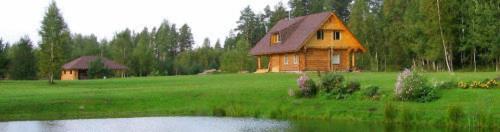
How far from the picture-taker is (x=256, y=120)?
2742 centimetres

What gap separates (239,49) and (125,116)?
172ft

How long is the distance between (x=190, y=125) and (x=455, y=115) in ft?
33.1

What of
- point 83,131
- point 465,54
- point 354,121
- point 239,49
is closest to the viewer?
point 83,131

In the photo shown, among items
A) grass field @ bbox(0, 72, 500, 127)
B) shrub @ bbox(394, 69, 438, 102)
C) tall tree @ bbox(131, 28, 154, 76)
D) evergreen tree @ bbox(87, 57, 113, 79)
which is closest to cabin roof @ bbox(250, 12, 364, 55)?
grass field @ bbox(0, 72, 500, 127)

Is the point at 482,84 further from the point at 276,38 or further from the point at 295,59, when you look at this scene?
the point at 276,38

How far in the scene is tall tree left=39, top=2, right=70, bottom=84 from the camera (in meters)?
52.4

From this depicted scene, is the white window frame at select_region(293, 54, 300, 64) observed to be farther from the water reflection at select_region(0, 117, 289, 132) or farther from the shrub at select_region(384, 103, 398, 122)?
the shrub at select_region(384, 103, 398, 122)

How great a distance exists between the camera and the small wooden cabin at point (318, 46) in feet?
181

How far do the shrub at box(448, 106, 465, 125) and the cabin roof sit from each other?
1161 inches

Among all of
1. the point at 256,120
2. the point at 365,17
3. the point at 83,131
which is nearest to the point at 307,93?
the point at 256,120

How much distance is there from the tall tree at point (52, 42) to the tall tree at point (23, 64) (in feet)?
83.7

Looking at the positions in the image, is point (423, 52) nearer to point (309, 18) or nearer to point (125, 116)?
point (309, 18)

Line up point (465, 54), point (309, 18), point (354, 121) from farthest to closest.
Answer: point (465, 54), point (309, 18), point (354, 121)

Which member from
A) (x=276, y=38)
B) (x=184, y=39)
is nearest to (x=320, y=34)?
(x=276, y=38)
